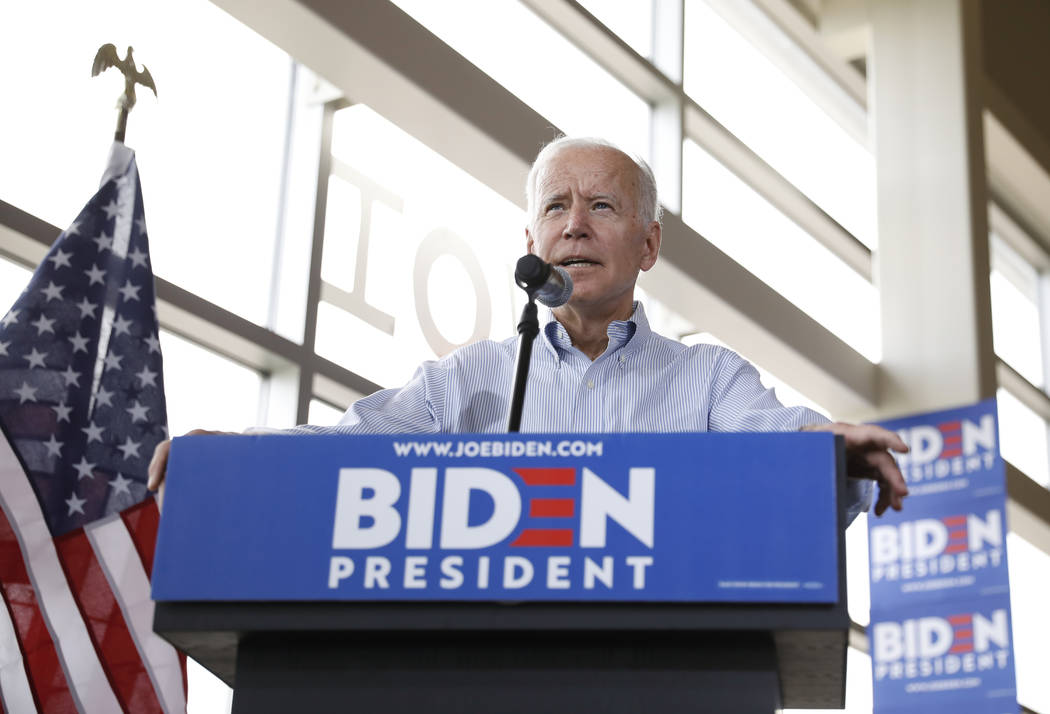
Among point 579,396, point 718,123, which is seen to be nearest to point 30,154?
point 579,396

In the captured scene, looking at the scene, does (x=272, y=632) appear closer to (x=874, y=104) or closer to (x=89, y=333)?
(x=89, y=333)

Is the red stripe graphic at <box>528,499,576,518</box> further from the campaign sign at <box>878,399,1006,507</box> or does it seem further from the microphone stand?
the campaign sign at <box>878,399,1006,507</box>

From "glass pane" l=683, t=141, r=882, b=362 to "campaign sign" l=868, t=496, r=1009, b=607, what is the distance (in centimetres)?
153

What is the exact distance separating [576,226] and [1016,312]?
8.32 meters

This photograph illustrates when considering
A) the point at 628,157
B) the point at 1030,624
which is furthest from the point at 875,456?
the point at 1030,624

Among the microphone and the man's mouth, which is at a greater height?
the man's mouth

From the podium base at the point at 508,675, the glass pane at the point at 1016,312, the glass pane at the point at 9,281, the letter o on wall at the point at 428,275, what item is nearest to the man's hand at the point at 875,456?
the podium base at the point at 508,675

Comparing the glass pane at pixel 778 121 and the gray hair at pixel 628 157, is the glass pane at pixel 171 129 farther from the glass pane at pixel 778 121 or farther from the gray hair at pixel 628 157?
the glass pane at pixel 778 121

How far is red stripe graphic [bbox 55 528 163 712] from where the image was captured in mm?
2975

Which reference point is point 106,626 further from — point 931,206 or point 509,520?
point 931,206

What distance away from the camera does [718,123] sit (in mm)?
7414

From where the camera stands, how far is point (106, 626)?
3.00 metres

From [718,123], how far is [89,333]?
15.4 ft

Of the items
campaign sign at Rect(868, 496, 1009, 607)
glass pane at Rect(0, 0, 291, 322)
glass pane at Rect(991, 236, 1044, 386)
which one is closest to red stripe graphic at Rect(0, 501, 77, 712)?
glass pane at Rect(0, 0, 291, 322)
